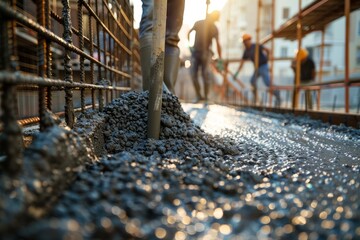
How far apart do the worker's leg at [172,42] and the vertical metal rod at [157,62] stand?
3.20 feet

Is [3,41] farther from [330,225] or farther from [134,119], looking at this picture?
[134,119]

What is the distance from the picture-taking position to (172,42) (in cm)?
262

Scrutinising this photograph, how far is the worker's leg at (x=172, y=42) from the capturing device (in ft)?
8.39

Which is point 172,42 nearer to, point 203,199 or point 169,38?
point 169,38

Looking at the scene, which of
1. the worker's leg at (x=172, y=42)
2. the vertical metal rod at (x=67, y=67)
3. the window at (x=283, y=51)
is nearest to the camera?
the vertical metal rod at (x=67, y=67)

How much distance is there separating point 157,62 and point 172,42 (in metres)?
1.12

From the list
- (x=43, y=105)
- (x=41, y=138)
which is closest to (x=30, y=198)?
(x=41, y=138)

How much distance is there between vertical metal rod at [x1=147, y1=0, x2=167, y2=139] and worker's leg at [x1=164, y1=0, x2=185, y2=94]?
976 mm

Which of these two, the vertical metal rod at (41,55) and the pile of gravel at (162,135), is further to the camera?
the pile of gravel at (162,135)

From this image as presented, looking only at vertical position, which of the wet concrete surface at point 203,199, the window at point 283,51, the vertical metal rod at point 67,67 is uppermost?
the window at point 283,51

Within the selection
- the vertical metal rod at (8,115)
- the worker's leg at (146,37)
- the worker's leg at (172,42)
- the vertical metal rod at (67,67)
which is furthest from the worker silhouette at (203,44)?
the vertical metal rod at (8,115)

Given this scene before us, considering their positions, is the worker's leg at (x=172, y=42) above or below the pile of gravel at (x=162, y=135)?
above

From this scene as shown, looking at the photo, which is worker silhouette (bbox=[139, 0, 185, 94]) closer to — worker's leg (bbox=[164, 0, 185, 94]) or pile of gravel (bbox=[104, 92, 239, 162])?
worker's leg (bbox=[164, 0, 185, 94])

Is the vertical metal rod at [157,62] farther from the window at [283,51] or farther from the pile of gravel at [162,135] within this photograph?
the window at [283,51]
